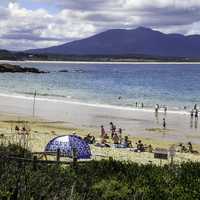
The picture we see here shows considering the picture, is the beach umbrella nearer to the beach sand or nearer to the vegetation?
the beach sand

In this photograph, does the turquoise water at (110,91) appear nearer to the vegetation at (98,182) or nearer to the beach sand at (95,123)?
the beach sand at (95,123)

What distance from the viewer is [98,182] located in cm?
1055

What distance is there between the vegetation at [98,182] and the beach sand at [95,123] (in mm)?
11655

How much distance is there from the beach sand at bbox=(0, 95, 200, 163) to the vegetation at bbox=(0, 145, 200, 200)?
11.7m

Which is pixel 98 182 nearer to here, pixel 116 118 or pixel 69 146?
pixel 69 146

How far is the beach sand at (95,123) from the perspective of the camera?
28062mm

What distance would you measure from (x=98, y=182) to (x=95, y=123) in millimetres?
29205

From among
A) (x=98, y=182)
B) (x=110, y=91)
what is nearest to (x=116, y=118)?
(x=98, y=182)

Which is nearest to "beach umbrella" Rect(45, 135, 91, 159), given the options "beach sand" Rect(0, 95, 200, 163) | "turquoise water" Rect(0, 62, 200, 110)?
"beach sand" Rect(0, 95, 200, 163)

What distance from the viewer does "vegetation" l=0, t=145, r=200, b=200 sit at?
8625mm

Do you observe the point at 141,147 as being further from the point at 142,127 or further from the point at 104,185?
the point at 104,185

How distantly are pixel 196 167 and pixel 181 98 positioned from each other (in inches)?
2365

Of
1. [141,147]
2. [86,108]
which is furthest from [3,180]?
[86,108]

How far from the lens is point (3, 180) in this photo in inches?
361
